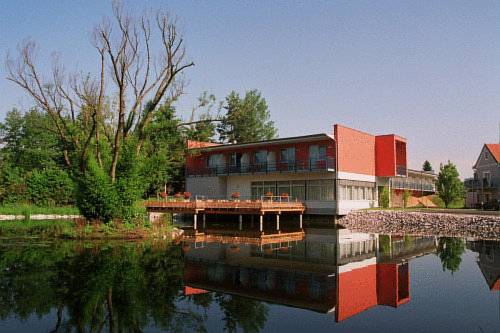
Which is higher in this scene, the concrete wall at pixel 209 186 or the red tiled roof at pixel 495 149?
the red tiled roof at pixel 495 149

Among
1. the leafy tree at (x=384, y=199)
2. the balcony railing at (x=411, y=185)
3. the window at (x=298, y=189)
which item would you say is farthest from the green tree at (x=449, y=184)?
the window at (x=298, y=189)

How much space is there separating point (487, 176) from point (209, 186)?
3056 centimetres

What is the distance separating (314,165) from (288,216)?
4.90m

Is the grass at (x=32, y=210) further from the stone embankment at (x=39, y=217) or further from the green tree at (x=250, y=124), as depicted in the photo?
the green tree at (x=250, y=124)

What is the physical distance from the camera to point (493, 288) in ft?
33.3

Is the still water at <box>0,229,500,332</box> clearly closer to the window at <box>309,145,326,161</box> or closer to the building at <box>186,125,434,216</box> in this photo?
the building at <box>186,125,434,216</box>

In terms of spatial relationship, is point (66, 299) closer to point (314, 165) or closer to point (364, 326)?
point (364, 326)

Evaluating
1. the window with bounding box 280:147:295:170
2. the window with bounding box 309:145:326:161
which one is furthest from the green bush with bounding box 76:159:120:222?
the window with bounding box 309:145:326:161

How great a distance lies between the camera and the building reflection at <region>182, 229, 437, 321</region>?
910 cm

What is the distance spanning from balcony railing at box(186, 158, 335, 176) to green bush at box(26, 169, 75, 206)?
1143 cm

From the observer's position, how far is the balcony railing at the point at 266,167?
3372 centimetres

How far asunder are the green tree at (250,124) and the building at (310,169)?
20.0 m

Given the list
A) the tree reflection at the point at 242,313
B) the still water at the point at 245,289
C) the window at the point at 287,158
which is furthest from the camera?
the window at the point at 287,158

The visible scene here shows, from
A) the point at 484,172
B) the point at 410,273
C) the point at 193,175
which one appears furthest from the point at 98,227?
the point at 484,172
